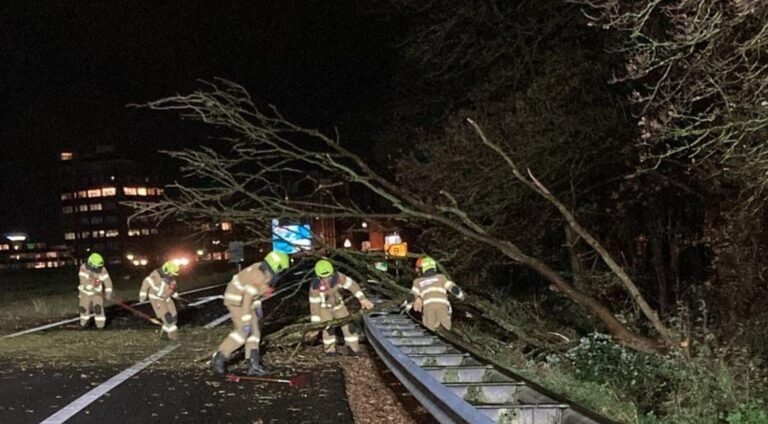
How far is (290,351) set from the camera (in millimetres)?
11109

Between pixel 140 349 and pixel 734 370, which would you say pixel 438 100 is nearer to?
pixel 140 349

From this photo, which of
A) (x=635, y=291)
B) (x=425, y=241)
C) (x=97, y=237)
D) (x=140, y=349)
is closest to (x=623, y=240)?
(x=425, y=241)

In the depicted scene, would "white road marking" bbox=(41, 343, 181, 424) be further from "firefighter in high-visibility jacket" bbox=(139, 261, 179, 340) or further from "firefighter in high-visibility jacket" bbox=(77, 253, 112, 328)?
"firefighter in high-visibility jacket" bbox=(77, 253, 112, 328)

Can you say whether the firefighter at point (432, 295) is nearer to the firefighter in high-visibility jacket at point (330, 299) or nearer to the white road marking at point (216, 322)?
the firefighter in high-visibility jacket at point (330, 299)

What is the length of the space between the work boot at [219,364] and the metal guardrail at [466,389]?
1896 mm

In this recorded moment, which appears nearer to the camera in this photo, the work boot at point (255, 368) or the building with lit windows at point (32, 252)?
the work boot at point (255, 368)

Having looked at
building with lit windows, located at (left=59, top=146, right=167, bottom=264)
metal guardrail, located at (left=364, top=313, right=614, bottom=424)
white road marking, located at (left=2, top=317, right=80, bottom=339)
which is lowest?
white road marking, located at (left=2, top=317, right=80, bottom=339)

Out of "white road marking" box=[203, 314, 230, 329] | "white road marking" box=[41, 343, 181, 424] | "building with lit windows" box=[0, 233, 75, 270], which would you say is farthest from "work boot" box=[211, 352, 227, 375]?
"building with lit windows" box=[0, 233, 75, 270]

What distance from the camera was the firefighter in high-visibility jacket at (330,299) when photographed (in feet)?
34.5

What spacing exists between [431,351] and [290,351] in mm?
3867

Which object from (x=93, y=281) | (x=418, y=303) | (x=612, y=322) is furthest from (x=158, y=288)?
(x=612, y=322)

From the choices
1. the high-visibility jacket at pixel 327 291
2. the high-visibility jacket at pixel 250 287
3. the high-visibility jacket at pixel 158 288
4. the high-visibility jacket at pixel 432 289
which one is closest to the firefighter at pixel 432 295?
the high-visibility jacket at pixel 432 289

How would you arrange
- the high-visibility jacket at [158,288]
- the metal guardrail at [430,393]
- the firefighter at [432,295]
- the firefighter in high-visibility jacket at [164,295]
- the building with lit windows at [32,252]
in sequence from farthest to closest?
the building with lit windows at [32,252] → the high-visibility jacket at [158,288] → the firefighter in high-visibility jacket at [164,295] → the firefighter at [432,295] → the metal guardrail at [430,393]

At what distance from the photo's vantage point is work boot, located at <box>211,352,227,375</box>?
30.3 feet
